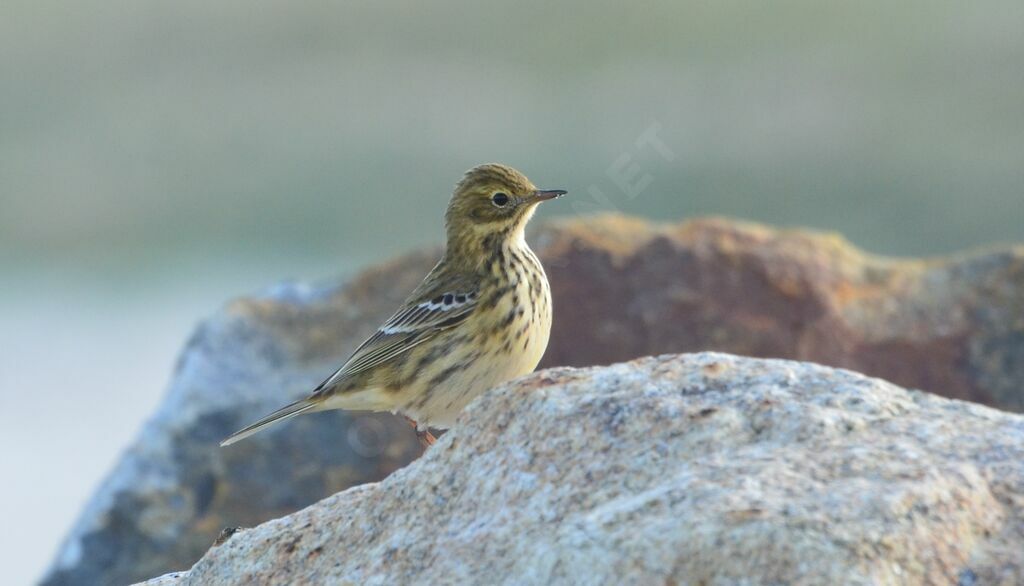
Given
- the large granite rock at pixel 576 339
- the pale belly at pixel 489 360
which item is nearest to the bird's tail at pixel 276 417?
the pale belly at pixel 489 360

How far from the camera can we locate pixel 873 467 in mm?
3609

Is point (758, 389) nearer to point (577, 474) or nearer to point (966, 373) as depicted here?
point (577, 474)

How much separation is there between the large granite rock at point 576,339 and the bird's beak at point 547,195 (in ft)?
7.02

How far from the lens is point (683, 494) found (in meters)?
3.50

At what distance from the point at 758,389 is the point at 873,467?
1.56 feet

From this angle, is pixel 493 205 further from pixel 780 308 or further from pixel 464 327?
pixel 780 308

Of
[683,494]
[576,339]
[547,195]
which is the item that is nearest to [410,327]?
[547,195]

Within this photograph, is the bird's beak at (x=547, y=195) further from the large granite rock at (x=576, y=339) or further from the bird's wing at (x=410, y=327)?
the large granite rock at (x=576, y=339)

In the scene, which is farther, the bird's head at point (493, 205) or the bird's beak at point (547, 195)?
the bird's head at point (493, 205)

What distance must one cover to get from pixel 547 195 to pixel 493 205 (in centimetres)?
28

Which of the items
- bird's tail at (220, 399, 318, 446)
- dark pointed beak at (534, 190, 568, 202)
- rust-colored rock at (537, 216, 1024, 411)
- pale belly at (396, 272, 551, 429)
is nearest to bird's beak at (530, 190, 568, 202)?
dark pointed beak at (534, 190, 568, 202)

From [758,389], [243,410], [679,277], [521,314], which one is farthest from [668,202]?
[758,389]

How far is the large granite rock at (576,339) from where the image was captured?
27.7 ft

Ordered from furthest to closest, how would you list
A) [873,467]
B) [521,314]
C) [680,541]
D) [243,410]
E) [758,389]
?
[243,410], [521,314], [758,389], [873,467], [680,541]
